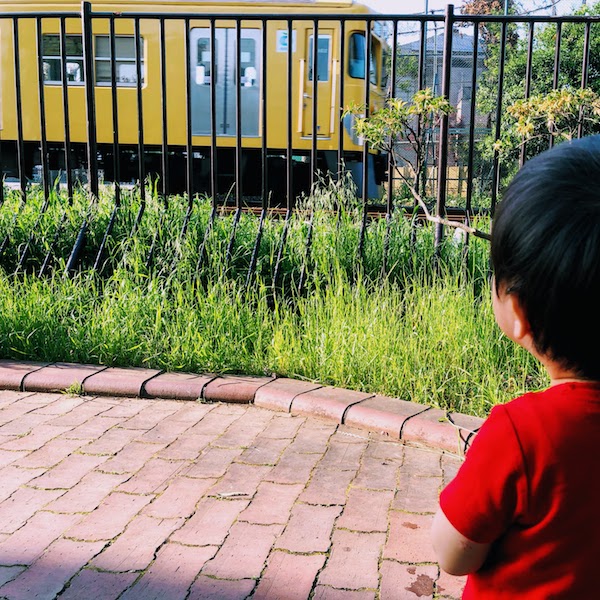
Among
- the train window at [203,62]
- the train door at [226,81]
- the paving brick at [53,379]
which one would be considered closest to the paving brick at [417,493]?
the paving brick at [53,379]

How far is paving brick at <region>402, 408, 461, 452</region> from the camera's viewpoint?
3.15m

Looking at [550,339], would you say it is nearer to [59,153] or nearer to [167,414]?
[167,414]

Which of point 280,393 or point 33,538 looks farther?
point 280,393

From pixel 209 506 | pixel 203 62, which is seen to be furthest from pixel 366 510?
pixel 203 62

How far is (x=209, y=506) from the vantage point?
262 cm

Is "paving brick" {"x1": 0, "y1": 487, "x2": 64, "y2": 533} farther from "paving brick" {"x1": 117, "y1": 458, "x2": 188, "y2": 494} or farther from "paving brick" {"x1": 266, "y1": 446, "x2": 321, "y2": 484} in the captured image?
"paving brick" {"x1": 266, "y1": 446, "x2": 321, "y2": 484}

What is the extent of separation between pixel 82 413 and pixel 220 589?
168cm

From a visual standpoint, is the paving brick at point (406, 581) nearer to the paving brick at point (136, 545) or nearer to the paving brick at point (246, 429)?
the paving brick at point (136, 545)

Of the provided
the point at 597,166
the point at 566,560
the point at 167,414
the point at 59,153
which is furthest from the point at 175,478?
the point at 59,153

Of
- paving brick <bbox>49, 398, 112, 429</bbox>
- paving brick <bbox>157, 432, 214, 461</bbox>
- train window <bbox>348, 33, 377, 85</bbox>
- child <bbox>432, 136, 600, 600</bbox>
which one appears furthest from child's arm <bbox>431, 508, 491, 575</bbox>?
train window <bbox>348, 33, 377, 85</bbox>

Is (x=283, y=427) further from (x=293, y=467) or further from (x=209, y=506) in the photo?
(x=209, y=506)

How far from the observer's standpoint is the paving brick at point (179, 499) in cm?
257

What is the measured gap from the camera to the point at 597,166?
1.08 metres

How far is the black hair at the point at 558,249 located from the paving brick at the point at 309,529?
4.71 feet
